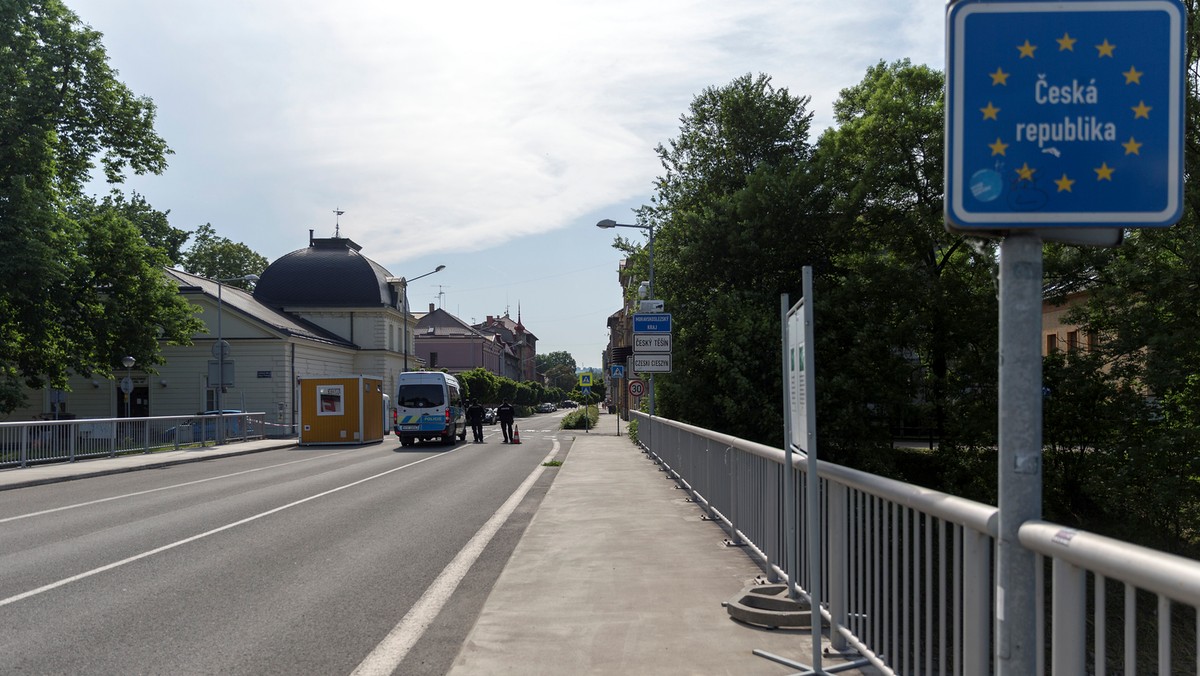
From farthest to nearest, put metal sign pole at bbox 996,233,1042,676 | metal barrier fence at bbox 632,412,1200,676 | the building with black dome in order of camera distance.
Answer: the building with black dome
metal sign pole at bbox 996,233,1042,676
metal barrier fence at bbox 632,412,1200,676

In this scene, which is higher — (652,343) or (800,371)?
(652,343)

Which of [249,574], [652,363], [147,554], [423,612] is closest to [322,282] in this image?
[652,363]

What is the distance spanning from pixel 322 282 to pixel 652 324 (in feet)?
149

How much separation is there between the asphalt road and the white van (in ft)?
51.8

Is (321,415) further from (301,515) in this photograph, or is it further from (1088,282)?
(1088,282)

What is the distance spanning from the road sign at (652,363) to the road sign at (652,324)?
2.25ft

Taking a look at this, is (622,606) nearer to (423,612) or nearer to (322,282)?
(423,612)

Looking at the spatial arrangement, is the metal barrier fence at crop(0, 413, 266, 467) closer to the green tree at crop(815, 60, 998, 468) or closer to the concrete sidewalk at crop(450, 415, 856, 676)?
the concrete sidewalk at crop(450, 415, 856, 676)

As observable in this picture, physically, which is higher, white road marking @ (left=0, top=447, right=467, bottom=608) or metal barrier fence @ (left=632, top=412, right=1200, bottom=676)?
metal barrier fence @ (left=632, top=412, right=1200, bottom=676)

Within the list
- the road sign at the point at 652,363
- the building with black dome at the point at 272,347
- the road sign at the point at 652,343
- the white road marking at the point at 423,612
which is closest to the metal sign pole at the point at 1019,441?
the white road marking at the point at 423,612

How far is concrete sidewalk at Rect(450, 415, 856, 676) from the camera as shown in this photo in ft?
16.7

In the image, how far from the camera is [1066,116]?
272cm

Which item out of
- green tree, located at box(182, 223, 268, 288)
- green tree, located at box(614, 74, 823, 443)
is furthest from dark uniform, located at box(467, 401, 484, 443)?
green tree, located at box(182, 223, 268, 288)

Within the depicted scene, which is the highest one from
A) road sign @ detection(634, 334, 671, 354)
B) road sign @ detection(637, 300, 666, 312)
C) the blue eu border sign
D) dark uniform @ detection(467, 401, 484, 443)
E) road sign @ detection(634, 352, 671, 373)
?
road sign @ detection(637, 300, 666, 312)
